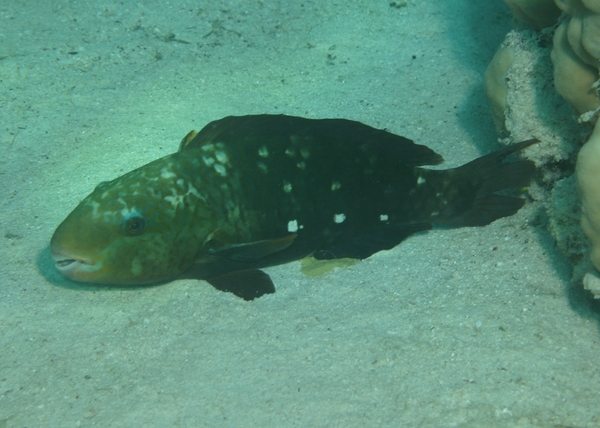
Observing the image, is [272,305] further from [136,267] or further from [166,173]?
[166,173]

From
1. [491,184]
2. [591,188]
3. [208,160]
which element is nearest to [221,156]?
[208,160]

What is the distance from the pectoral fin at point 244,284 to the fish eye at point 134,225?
681mm

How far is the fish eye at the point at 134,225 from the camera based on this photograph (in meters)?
2.98

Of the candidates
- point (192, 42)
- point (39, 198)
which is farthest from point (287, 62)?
point (39, 198)

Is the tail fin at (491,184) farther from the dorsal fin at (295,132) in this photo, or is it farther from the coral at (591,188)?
the coral at (591,188)

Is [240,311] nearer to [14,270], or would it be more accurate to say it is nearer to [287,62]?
[14,270]

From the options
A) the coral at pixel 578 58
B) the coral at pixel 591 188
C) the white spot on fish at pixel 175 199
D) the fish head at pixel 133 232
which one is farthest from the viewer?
the white spot on fish at pixel 175 199

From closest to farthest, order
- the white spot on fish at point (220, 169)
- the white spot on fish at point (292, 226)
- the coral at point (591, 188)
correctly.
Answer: the coral at point (591, 188) < the white spot on fish at point (220, 169) < the white spot on fish at point (292, 226)

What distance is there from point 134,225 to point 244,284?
91cm

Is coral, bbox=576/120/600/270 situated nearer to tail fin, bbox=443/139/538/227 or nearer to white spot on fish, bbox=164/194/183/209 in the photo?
tail fin, bbox=443/139/538/227

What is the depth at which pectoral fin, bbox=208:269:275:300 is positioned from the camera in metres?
3.38

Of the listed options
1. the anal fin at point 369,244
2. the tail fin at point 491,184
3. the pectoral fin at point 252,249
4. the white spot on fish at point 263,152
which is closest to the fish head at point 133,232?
the pectoral fin at point 252,249

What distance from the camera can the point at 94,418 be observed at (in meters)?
2.60

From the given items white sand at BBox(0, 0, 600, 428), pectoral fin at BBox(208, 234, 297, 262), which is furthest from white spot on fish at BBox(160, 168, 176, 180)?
white sand at BBox(0, 0, 600, 428)
